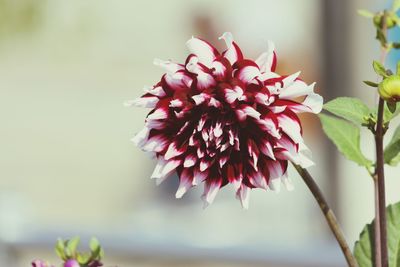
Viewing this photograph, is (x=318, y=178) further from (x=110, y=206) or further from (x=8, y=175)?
(x=8, y=175)

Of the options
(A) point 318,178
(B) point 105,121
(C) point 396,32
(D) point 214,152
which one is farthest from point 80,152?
(D) point 214,152

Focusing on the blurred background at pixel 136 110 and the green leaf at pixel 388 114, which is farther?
the blurred background at pixel 136 110

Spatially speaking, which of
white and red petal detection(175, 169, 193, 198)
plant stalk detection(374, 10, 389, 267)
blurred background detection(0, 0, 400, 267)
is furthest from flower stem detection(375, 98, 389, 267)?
blurred background detection(0, 0, 400, 267)

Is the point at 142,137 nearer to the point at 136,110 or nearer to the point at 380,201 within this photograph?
the point at 380,201

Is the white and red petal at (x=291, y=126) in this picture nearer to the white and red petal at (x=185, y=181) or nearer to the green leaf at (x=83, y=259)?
the white and red petal at (x=185, y=181)

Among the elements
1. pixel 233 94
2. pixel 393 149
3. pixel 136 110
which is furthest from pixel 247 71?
pixel 136 110

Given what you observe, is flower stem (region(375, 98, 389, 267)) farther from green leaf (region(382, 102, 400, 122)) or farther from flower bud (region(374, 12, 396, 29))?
flower bud (region(374, 12, 396, 29))

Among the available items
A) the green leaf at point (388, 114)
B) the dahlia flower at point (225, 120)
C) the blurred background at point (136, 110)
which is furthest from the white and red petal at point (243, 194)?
the blurred background at point (136, 110)
